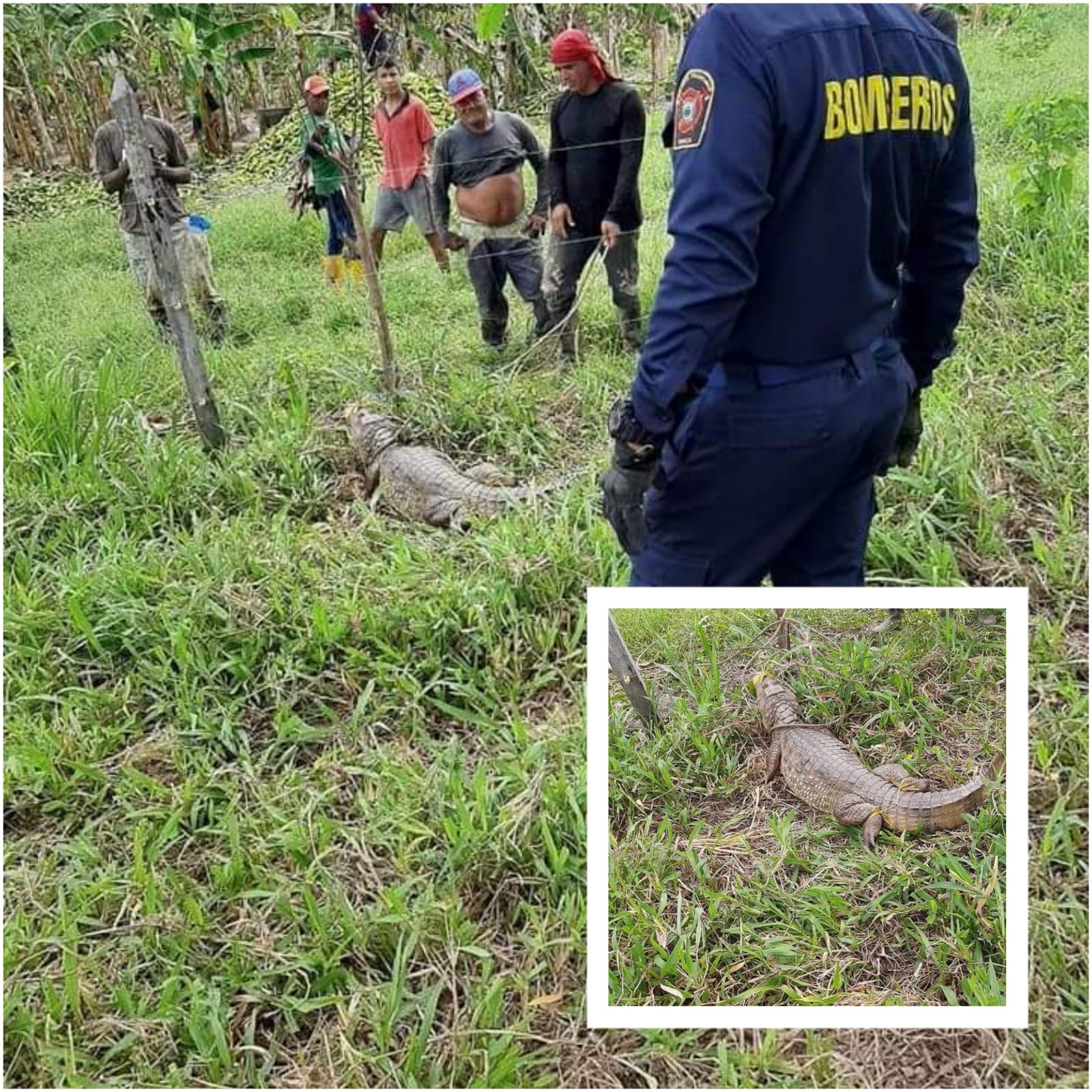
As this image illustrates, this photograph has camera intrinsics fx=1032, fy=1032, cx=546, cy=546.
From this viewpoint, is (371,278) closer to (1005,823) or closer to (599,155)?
(599,155)

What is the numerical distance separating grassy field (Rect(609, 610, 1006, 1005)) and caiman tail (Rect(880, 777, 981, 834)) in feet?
0.05

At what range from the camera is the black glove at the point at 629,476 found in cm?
178

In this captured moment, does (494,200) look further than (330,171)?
No

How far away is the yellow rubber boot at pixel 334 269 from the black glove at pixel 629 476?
405cm

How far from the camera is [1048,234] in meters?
4.38

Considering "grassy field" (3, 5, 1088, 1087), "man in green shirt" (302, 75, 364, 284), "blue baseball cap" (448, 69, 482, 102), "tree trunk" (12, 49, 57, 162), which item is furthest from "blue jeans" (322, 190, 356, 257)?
"tree trunk" (12, 49, 57, 162)

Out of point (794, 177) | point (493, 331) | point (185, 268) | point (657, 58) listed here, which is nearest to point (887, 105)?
point (794, 177)

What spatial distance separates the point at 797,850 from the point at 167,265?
2.88m

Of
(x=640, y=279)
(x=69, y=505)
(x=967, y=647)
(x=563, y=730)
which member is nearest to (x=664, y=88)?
(x=640, y=279)

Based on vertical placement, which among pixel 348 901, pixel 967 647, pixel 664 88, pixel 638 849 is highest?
pixel 664 88

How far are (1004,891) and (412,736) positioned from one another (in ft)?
4.50

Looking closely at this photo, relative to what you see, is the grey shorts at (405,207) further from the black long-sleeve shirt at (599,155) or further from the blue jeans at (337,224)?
the black long-sleeve shirt at (599,155)

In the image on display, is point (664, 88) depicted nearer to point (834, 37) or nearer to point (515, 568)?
point (515, 568)

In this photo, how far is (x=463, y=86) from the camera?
4.29m
